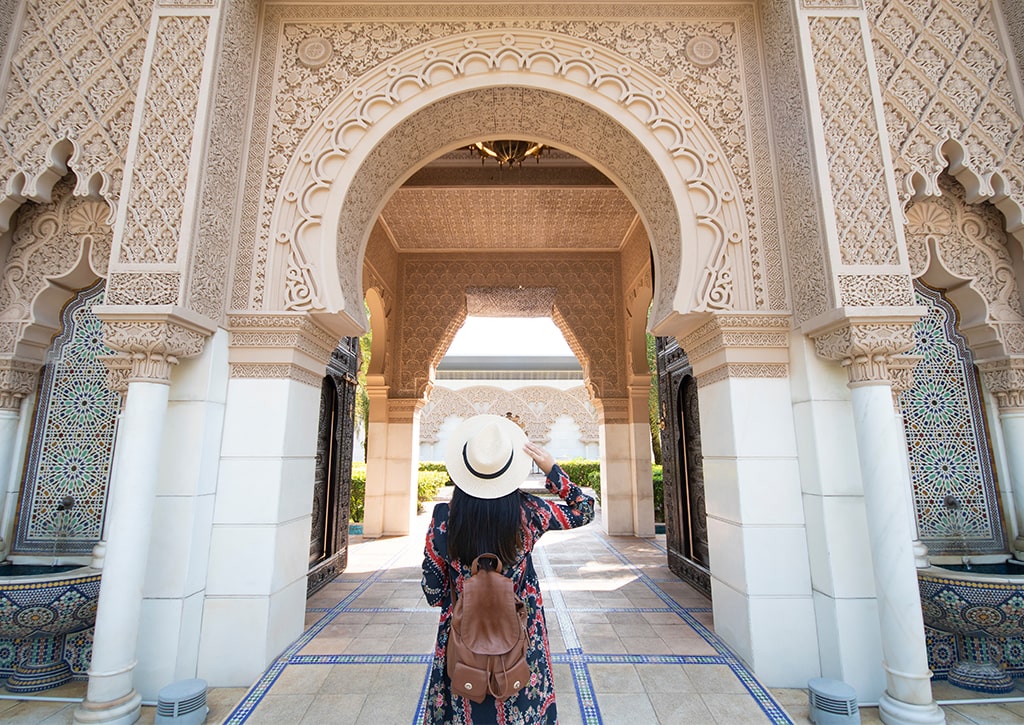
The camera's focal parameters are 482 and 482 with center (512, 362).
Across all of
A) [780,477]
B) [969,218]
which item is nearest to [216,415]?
[780,477]

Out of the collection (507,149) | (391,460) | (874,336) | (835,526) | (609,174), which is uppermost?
(507,149)

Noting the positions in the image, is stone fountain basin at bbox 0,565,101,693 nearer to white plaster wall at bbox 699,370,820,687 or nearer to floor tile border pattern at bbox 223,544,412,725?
floor tile border pattern at bbox 223,544,412,725

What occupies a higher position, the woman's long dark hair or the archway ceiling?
the archway ceiling

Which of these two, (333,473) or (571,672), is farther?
(333,473)

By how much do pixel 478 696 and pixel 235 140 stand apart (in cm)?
263

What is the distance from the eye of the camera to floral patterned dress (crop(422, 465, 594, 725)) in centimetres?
126

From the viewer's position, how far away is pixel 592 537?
546cm

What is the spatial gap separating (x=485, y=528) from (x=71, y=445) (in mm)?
2588

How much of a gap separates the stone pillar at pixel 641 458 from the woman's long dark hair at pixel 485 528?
4.62m

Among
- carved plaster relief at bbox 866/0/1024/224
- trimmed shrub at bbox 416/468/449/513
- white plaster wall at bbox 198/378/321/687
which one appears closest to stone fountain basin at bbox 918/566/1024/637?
carved plaster relief at bbox 866/0/1024/224

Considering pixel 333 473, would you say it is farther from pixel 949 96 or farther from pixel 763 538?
pixel 949 96

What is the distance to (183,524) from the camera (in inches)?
82.0

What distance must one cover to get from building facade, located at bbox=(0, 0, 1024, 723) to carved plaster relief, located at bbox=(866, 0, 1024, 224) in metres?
0.01

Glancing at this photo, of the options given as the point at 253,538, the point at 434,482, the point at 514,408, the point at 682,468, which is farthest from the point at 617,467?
the point at 514,408
